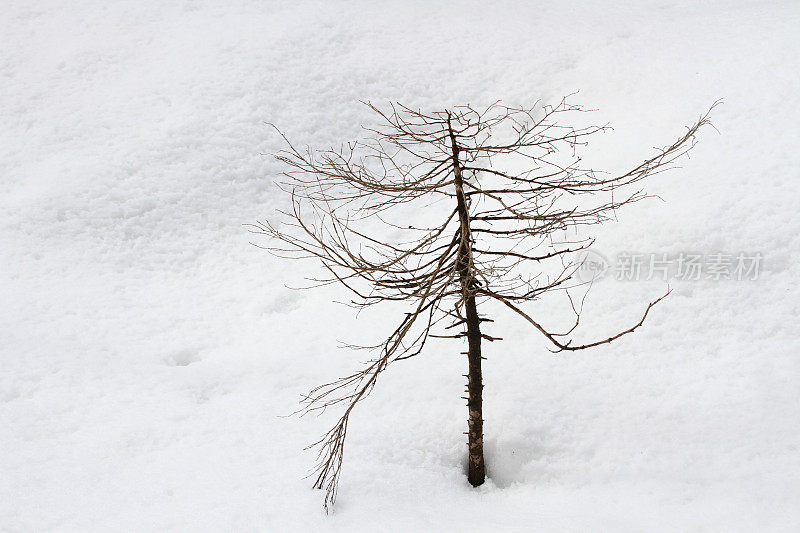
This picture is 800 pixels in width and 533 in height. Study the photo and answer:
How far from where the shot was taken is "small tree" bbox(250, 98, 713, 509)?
398 centimetres

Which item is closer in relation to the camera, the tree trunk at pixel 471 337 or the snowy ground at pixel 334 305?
the tree trunk at pixel 471 337

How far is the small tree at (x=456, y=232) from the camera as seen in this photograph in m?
3.98

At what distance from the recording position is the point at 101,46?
1167cm

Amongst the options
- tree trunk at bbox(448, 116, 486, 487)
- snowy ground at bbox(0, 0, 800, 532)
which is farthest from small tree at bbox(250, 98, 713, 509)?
snowy ground at bbox(0, 0, 800, 532)

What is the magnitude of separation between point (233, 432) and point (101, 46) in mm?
9282

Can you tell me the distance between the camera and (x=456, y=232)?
408cm

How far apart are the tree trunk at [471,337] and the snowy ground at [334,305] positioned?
1.04ft

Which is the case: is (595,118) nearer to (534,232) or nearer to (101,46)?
(534,232)

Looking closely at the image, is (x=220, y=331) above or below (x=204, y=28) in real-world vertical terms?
below

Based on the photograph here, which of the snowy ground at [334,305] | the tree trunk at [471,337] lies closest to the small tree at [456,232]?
the tree trunk at [471,337]

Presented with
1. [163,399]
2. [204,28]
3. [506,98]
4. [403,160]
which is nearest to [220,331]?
[163,399]

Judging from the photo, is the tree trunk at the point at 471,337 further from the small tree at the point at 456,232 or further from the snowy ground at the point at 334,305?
the snowy ground at the point at 334,305

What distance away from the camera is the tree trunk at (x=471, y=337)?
3887mm

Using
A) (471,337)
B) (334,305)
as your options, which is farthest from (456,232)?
(334,305)
